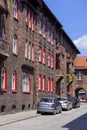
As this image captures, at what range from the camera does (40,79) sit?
45.7 meters

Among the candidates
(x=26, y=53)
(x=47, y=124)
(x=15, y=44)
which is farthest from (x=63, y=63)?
(x=47, y=124)

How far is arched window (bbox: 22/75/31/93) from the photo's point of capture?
38.3m

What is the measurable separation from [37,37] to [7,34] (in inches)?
414

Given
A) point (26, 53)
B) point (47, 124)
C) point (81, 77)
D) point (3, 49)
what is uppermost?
point (81, 77)

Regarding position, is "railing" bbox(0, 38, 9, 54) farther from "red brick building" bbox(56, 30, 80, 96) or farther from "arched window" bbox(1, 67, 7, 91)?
"red brick building" bbox(56, 30, 80, 96)

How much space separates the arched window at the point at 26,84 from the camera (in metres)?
38.3

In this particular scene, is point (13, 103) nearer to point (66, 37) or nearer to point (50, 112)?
point (50, 112)

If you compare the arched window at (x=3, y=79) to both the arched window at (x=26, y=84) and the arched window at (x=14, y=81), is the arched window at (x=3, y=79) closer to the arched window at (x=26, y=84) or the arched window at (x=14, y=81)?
the arched window at (x=14, y=81)

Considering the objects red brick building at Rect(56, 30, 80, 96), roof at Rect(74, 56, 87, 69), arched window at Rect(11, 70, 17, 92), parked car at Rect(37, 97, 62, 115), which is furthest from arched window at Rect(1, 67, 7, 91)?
roof at Rect(74, 56, 87, 69)

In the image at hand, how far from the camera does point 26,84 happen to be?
39562 mm

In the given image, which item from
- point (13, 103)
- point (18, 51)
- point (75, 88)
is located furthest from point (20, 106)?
point (75, 88)

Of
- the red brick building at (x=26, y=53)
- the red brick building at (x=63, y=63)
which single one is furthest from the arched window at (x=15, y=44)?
the red brick building at (x=63, y=63)

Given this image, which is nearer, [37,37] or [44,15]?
[37,37]

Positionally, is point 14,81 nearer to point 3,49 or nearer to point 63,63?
point 3,49
